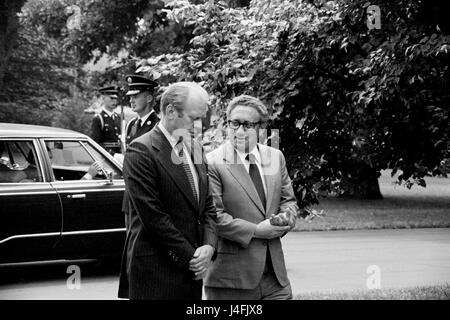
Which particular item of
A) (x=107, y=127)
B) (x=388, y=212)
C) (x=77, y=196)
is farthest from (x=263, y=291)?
(x=388, y=212)

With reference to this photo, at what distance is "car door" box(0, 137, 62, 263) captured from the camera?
32.9 ft

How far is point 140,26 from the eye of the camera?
2600cm

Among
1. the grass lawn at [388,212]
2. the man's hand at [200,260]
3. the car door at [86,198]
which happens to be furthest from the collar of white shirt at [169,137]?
the grass lawn at [388,212]

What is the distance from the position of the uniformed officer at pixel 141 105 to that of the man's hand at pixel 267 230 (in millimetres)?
2934

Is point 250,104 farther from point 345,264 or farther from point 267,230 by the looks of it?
point 345,264

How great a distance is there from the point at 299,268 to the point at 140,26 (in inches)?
589

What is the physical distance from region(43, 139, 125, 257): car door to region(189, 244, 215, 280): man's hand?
5712mm

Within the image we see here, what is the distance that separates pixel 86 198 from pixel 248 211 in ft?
17.7

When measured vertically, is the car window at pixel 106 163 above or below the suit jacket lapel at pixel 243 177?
below

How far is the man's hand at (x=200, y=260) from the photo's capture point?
188 inches

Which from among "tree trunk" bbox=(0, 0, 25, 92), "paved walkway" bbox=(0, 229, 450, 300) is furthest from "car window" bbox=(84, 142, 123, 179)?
"tree trunk" bbox=(0, 0, 25, 92)

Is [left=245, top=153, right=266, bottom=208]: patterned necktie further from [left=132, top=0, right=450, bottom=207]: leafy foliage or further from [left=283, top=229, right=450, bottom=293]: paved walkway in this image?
[left=283, top=229, right=450, bottom=293]: paved walkway

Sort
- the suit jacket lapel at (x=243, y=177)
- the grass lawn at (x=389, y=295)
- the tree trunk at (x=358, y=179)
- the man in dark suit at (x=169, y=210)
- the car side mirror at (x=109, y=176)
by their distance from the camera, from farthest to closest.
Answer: the car side mirror at (x=109, y=176) < the grass lawn at (x=389, y=295) < the tree trunk at (x=358, y=179) < the suit jacket lapel at (x=243, y=177) < the man in dark suit at (x=169, y=210)

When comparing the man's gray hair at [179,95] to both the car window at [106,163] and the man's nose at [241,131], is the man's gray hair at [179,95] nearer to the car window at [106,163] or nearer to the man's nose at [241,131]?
the man's nose at [241,131]
